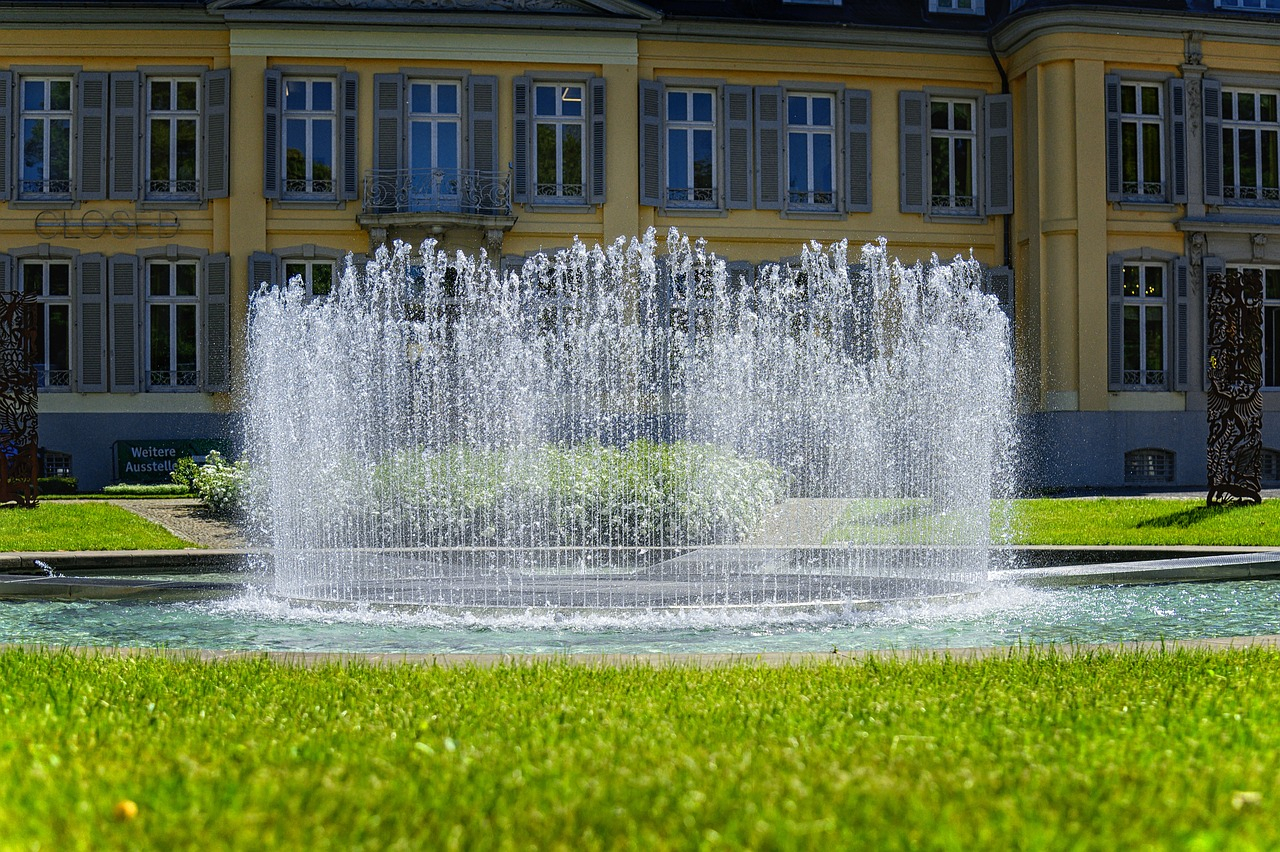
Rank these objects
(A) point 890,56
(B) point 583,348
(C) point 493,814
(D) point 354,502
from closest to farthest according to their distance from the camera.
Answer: (C) point 493,814 < (D) point 354,502 < (B) point 583,348 < (A) point 890,56

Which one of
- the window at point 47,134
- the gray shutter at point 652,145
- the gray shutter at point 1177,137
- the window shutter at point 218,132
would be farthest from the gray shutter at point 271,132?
the gray shutter at point 1177,137

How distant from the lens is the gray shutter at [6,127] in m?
22.9

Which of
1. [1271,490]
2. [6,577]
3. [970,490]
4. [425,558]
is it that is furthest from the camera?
[1271,490]

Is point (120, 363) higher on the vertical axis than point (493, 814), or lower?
higher

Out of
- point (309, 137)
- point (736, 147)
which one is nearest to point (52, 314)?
point (309, 137)

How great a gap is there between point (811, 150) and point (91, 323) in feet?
41.3

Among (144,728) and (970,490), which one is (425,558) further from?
(144,728)

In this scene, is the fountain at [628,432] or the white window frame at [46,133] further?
the white window frame at [46,133]

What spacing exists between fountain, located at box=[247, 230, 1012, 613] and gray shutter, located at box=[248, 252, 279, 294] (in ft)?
1.90

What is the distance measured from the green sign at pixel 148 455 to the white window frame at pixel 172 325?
1.01 metres

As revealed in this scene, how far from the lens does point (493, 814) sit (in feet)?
11.4

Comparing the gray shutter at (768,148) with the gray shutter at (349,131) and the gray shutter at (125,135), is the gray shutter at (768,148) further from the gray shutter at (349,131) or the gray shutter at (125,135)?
the gray shutter at (125,135)

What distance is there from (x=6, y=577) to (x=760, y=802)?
9.09 m

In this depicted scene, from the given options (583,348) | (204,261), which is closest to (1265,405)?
(583,348)
